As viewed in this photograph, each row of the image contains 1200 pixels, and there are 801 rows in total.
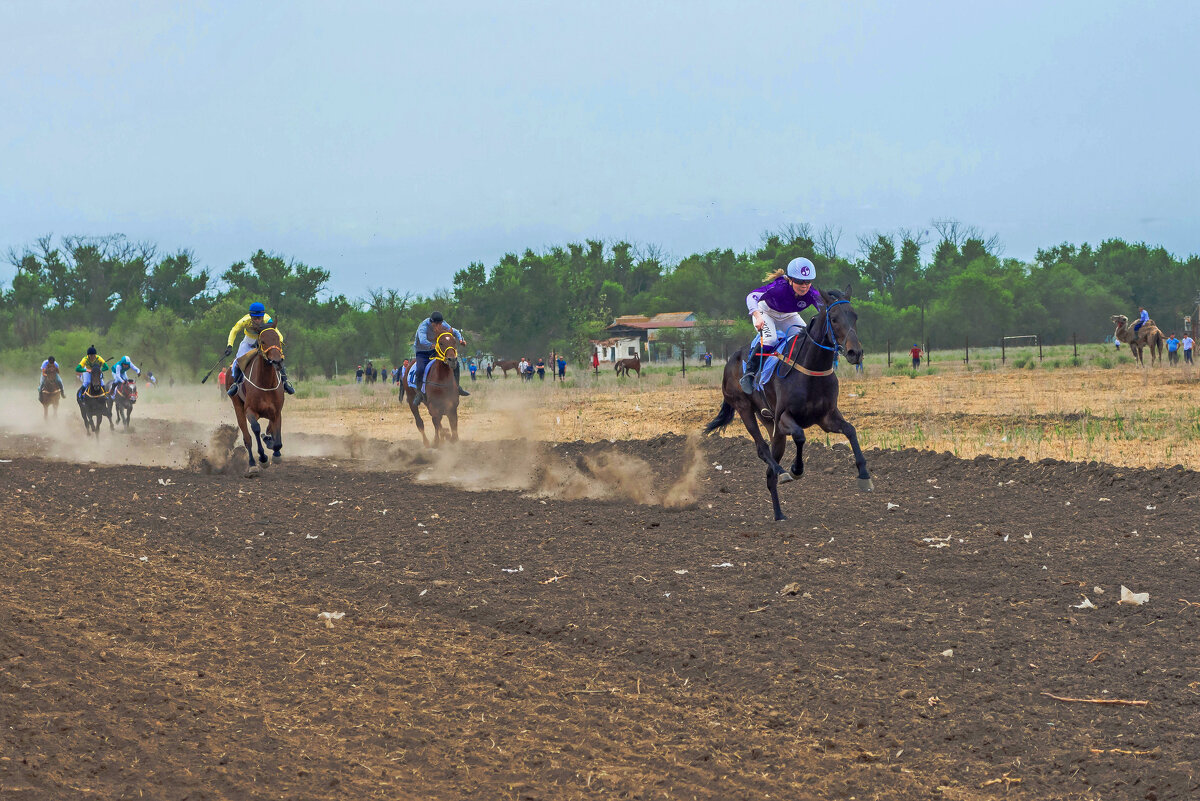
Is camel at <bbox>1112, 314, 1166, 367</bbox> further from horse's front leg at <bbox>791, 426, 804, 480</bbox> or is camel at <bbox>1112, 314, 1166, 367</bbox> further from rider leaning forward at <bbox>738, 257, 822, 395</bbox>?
horse's front leg at <bbox>791, 426, 804, 480</bbox>

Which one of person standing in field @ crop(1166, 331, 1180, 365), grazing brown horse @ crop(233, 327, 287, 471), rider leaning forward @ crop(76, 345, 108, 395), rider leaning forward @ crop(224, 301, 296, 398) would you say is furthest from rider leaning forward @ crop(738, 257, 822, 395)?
person standing in field @ crop(1166, 331, 1180, 365)

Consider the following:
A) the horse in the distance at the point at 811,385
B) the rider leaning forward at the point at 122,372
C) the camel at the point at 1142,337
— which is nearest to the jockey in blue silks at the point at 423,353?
the horse in the distance at the point at 811,385

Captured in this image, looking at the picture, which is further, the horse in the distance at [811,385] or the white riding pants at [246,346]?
the white riding pants at [246,346]

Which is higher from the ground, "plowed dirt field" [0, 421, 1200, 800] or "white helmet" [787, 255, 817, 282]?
"white helmet" [787, 255, 817, 282]

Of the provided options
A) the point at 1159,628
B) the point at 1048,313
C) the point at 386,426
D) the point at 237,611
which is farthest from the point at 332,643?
the point at 1048,313

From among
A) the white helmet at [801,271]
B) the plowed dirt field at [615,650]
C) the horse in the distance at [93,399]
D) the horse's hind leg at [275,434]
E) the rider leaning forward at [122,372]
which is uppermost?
the white helmet at [801,271]

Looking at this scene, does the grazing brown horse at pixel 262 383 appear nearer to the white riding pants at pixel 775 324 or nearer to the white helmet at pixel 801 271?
the white riding pants at pixel 775 324

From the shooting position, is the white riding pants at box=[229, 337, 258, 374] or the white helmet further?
the white riding pants at box=[229, 337, 258, 374]

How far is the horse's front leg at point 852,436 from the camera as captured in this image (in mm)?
11570

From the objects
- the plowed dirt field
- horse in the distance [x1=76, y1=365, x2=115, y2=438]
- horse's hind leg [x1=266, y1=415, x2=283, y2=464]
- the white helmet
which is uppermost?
the white helmet

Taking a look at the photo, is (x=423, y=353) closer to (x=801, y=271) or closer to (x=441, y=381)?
(x=441, y=381)

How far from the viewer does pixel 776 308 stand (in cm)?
1312

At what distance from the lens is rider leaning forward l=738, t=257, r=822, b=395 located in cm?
1273

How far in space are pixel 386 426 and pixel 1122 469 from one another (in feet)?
68.4
